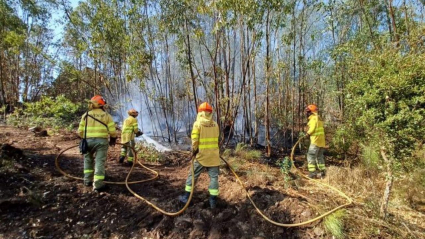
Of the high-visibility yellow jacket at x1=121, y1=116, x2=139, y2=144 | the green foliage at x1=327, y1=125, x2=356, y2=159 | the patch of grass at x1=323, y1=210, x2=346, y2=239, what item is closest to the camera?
the patch of grass at x1=323, y1=210, x2=346, y2=239

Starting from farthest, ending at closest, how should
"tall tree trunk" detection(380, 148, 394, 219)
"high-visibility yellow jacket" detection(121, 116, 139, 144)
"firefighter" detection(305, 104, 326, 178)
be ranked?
"high-visibility yellow jacket" detection(121, 116, 139, 144), "firefighter" detection(305, 104, 326, 178), "tall tree trunk" detection(380, 148, 394, 219)

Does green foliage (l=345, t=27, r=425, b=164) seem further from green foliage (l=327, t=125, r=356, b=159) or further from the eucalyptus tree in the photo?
the eucalyptus tree

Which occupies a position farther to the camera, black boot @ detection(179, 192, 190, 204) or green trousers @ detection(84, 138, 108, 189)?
green trousers @ detection(84, 138, 108, 189)

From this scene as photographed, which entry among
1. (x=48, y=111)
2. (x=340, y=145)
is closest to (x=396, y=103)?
(x=340, y=145)

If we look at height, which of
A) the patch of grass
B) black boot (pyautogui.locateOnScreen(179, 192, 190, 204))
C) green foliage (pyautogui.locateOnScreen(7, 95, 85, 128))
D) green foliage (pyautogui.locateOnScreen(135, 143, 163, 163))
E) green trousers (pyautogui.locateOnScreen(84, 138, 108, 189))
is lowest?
the patch of grass

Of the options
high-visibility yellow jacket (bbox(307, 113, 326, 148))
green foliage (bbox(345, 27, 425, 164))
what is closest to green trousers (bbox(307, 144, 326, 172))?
high-visibility yellow jacket (bbox(307, 113, 326, 148))

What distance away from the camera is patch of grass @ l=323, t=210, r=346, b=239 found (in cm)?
274

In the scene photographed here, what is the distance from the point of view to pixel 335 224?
279 centimetres

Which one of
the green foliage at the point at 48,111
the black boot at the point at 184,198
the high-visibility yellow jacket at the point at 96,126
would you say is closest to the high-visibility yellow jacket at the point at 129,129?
the high-visibility yellow jacket at the point at 96,126

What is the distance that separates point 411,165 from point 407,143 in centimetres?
32

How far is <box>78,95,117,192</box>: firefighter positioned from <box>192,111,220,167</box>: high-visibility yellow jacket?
1.55 meters

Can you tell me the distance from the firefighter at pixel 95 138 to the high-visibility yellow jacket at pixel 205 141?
5.10 feet

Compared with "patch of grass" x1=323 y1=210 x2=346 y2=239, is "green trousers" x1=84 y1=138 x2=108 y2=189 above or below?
above

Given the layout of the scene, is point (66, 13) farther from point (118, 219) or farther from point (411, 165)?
point (411, 165)
